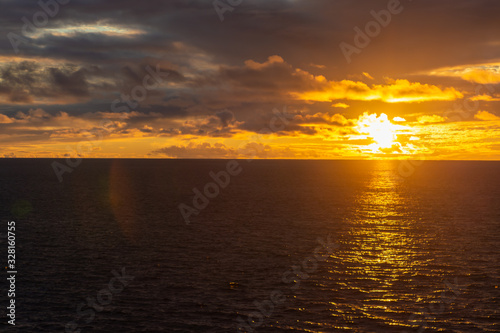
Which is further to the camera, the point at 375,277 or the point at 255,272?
the point at 255,272

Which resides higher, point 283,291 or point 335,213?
point 335,213

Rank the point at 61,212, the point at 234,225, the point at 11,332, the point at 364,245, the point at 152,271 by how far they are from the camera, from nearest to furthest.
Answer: the point at 11,332, the point at 152,271, the point at 364,245, the point at 234,225, the point at 61,212

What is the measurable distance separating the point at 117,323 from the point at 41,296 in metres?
11.7

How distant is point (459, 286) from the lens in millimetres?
53281

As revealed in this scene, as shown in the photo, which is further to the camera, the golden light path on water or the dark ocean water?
the golden light path on water

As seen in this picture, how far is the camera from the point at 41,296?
4916 cm

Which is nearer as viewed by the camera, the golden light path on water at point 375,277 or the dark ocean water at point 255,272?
the dark ocean water at point 255,272

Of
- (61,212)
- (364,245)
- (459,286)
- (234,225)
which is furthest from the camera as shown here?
(61,212)

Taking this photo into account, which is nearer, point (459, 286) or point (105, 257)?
point (459, 286)

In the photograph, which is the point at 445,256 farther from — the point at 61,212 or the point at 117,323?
the point at 61,212

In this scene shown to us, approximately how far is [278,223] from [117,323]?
2311 inches

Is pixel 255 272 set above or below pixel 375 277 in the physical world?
above

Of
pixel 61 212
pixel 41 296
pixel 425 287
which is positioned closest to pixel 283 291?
pixel 425 287

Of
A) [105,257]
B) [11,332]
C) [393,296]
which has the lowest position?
[11,332]
